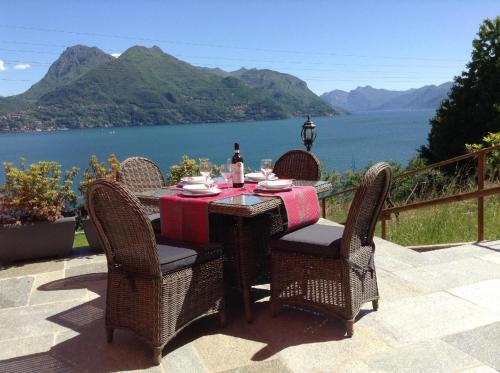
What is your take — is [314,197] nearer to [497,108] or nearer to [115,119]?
[497,108]

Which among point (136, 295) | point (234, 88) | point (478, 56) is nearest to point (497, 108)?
point (478, 56)

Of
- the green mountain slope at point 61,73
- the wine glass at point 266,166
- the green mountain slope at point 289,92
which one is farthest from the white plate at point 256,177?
the green mountain slope at point 61,73

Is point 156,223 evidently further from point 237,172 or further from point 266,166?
point 266,166

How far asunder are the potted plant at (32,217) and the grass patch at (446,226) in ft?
12.3

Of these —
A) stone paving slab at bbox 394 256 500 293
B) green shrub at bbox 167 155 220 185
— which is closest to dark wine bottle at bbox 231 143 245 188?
stone paving slab at bbox 394 256 500 293

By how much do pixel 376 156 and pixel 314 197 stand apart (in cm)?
4967

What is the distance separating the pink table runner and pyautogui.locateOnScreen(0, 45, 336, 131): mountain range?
10475 centimetres

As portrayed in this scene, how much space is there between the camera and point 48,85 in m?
169

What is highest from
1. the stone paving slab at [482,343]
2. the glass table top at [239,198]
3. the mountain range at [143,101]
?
the mountain range at [143,101]

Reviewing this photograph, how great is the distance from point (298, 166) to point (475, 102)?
51.1 feet

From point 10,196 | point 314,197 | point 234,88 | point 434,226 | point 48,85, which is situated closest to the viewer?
point 314,197

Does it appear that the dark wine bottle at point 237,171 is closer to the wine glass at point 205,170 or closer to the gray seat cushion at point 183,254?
the wine glass at point 205,170

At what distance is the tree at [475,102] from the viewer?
16141 millimetres

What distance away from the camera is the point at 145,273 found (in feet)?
7.48
